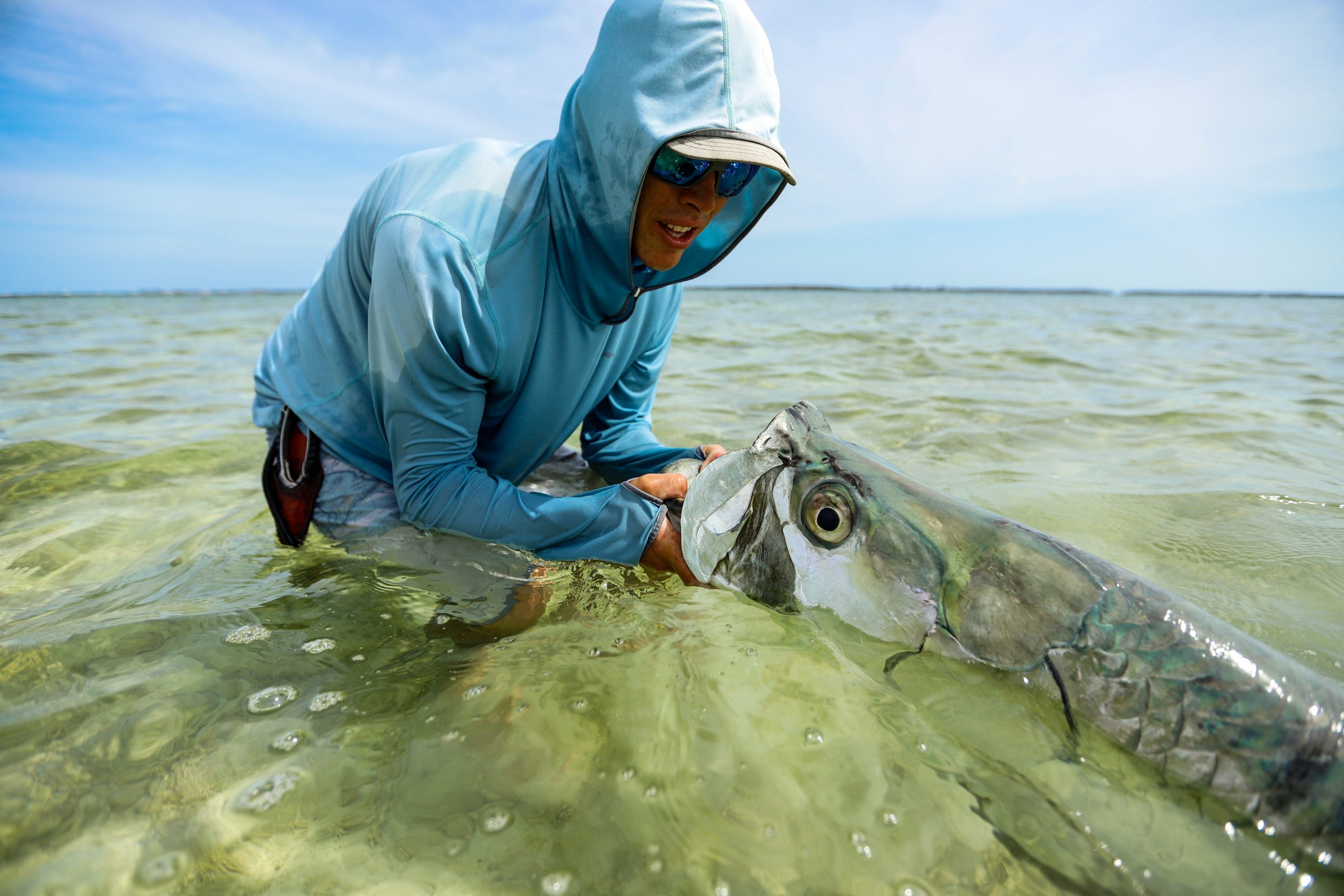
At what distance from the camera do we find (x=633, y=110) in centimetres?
173

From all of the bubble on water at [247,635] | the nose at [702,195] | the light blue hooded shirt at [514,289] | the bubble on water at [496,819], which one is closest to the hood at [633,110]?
the light blue hooded shirt at [514,289]

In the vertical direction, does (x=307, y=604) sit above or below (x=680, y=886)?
below

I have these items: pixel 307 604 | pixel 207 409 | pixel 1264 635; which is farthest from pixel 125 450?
pixel 1264 635

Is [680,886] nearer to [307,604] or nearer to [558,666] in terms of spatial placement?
[558,666]

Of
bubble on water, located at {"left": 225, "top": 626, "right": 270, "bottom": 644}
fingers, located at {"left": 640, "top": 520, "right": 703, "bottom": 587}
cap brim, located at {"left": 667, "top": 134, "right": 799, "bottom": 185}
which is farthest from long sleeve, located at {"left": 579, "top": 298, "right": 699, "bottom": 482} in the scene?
bubble on water, located at {"left": 225, "top": 626, "right": 270, "bottom": 644}

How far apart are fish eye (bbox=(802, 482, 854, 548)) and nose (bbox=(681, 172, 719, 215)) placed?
2.94ft

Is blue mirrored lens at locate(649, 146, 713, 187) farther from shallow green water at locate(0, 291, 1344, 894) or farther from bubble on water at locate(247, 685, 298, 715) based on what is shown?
bubble on water at locate(247, 685, 298, 715)

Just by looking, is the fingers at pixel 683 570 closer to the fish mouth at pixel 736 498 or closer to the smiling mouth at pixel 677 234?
the fish mouth at pixel 736 498

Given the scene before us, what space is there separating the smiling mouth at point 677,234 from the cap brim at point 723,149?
258 millimetres

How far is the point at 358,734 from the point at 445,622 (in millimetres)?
475

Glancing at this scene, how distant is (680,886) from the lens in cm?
111

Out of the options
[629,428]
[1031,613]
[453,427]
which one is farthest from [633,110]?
[1031,613]

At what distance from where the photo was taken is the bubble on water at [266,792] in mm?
1249

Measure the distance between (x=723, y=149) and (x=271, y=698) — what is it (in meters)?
1.63
